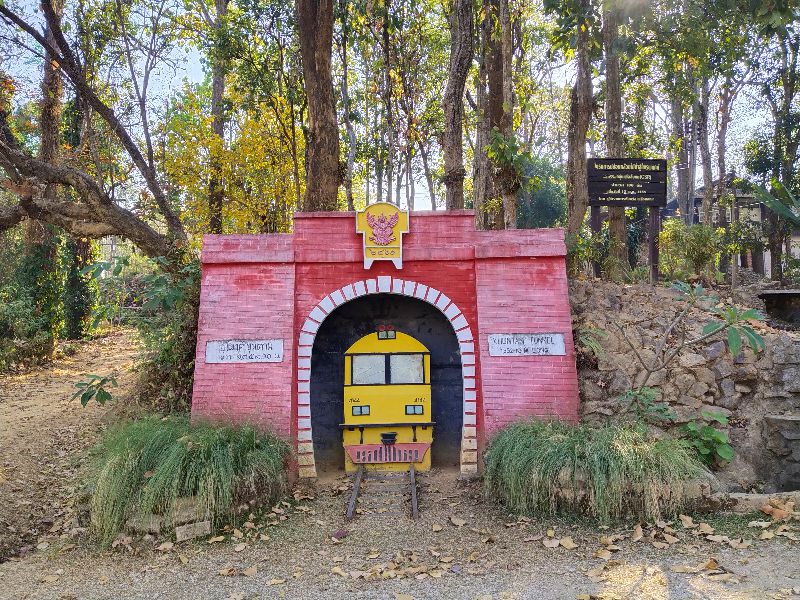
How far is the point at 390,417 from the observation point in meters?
9.37

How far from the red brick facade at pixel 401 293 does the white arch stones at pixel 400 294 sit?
1 centimetres

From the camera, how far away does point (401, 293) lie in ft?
30.2

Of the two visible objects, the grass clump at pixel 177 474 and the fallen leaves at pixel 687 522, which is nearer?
the fallen leaves at pixel 687 522

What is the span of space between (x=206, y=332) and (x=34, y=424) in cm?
402

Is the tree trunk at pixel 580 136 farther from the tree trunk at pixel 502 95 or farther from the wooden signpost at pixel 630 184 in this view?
the tree trunk at pixel 502 95

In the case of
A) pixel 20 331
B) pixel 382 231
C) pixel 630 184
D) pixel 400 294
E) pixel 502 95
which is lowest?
pixel 20 331

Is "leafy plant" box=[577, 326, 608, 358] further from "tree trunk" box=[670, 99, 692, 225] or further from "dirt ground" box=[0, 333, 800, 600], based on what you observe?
"tree trunk" box=[670, 99, 692, 225]

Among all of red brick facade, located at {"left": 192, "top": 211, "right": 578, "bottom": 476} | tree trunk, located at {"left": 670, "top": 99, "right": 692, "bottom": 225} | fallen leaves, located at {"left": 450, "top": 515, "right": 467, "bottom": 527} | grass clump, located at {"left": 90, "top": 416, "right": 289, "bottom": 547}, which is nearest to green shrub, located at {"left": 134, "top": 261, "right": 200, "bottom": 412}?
red brick facade, located at {"left": 192, "top": 211, "right": 578, "bottom": 476}

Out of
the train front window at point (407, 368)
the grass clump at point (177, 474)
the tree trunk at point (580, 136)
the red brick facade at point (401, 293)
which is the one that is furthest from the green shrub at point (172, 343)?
the tree trunk at point (580, 136)

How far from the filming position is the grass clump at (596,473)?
6.90 m

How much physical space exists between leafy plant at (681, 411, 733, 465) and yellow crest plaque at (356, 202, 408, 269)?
4233 millimetres

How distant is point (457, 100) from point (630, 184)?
335cm

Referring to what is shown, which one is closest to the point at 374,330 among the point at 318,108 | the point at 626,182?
the point at 318,108

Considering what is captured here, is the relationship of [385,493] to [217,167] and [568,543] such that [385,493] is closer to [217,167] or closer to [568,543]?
[568,543]
